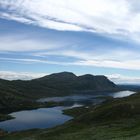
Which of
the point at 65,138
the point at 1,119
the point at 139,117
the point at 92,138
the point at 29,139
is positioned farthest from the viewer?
the point at 1,119

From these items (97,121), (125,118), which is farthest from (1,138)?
(125,118)

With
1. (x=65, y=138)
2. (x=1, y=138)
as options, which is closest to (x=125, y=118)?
(x=65, y=138)

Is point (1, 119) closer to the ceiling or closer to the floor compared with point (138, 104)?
closer to the floor

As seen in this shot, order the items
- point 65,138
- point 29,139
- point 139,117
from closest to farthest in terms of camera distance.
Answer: point 65,138 → point 29,139 → point 139,117

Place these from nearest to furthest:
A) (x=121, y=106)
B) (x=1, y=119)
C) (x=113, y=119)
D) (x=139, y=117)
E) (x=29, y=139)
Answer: (x=29, y=139), (x=139, y=117), (x=113, y=119), (x=121, y=106), (x=1, y=119)

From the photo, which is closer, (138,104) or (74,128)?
(74,128)

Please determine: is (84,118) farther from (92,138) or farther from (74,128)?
(92,138)

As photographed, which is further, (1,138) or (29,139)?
(1,138)

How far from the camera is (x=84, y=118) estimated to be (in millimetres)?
104250

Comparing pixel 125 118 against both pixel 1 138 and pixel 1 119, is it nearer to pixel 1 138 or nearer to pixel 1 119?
pixel 1 138

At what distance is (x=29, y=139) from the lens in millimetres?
75812

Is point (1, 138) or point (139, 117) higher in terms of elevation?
point (139, 117)

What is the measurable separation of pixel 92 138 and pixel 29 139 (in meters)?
19.8

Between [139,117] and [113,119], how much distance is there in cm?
927
